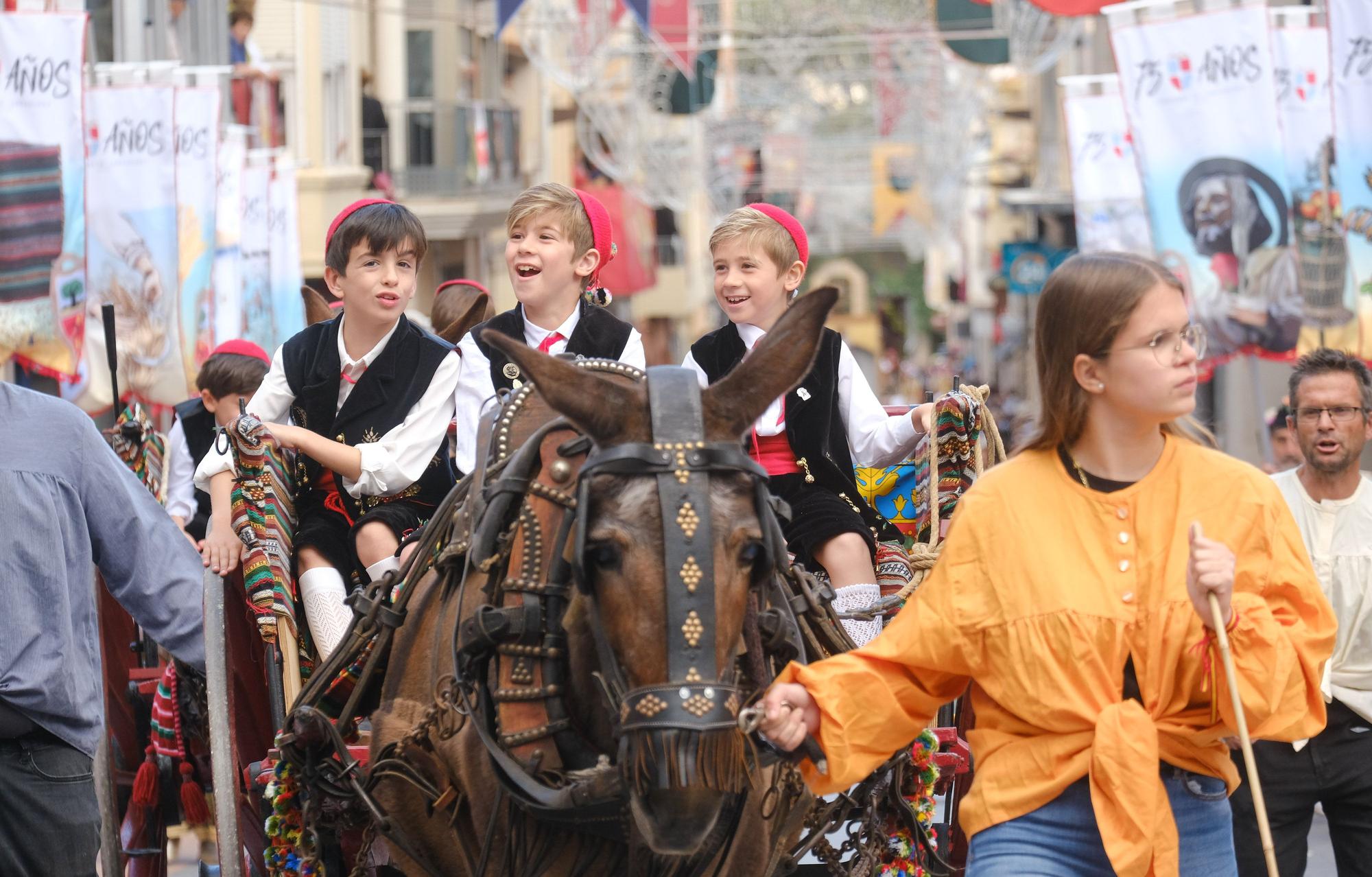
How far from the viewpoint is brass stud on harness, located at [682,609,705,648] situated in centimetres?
349

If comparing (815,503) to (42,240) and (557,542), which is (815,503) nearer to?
(557,542)

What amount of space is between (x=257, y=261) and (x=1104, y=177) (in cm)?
791

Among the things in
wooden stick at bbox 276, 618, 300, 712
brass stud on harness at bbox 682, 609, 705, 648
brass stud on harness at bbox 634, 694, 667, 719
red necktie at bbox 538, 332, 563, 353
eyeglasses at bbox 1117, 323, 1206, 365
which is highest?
red necktie at bbox 538, 332, 563, 353

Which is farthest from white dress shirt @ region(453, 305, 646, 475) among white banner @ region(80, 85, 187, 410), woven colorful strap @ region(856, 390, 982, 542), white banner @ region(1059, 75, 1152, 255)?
white banner @ region(1059, 75, 1152, 255)

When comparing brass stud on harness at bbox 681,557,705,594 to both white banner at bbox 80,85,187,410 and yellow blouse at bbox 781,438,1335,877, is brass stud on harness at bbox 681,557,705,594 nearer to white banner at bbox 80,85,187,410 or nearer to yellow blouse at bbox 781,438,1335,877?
yellow blouse at bbox 781,438,1335,877

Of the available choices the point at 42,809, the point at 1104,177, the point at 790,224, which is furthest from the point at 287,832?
the point at 1104,177

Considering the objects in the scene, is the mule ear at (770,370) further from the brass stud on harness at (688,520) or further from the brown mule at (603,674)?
the brass stud on harness at (688,520)

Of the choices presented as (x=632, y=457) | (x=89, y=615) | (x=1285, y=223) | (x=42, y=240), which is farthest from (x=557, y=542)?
(x=1285, y=223)

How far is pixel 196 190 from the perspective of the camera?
14789 mm

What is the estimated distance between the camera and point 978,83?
33000mm

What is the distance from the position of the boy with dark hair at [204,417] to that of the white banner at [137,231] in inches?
174

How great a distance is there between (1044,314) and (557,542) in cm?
114

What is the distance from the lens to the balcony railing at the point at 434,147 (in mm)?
31688

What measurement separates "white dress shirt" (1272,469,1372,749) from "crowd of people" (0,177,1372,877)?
0.01 metres
